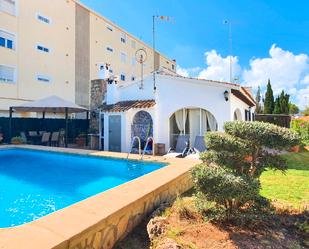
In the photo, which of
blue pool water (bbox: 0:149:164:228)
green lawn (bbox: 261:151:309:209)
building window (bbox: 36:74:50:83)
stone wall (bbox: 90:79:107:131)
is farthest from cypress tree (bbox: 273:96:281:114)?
blue pool water (bbox: 0:149:164:228)

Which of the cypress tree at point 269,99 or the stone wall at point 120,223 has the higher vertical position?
the cypress tree at point 269,99

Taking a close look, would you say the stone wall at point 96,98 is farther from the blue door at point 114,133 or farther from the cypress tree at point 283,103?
the cypress tree at point 283,103

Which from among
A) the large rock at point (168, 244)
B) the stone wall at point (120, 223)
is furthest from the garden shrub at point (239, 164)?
the stone wall at point (120, 223)

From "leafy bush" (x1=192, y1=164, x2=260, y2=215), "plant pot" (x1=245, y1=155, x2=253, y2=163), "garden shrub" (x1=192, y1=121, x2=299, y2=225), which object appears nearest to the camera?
"leafy bush" (x1=192, y1=164, x2=260, y2=215)

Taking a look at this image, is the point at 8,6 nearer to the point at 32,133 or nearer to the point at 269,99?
the point at 32,133

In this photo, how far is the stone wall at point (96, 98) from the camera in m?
22.9

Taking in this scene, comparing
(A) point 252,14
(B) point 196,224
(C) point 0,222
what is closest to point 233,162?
(B) point 196,224

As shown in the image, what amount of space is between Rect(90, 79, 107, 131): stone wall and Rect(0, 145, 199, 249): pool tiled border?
1623 cm

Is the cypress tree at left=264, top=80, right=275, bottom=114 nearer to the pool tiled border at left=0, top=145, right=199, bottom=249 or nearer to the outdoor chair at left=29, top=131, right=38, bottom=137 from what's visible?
the outdoor chair at left=29, top=131, right=38, bottom=137

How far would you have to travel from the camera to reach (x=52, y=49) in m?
32.6

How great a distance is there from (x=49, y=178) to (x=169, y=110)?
915 centimetres

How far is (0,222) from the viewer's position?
23.2 feet

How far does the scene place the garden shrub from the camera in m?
5.11

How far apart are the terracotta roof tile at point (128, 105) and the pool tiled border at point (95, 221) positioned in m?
11.2
